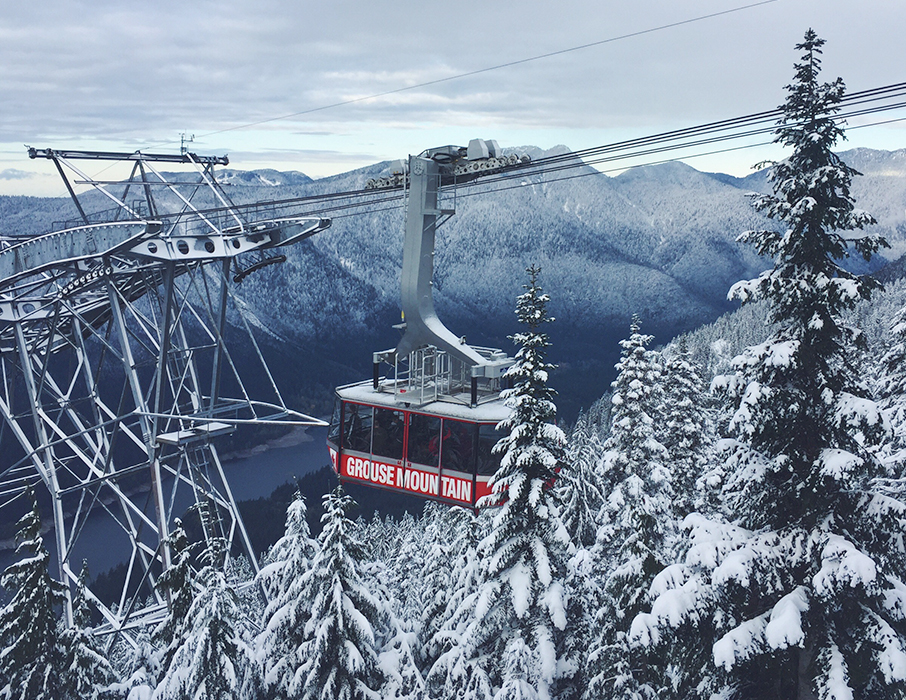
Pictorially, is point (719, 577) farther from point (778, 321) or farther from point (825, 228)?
point (825, 228)

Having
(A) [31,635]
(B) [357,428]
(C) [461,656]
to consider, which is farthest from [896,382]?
(A) [31,635]

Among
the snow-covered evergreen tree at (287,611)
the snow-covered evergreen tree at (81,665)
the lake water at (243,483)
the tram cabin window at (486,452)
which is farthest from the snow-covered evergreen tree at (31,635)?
the lake water at (243,483)

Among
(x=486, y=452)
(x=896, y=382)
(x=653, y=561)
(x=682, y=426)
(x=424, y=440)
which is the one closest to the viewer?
(x=653, y=561)

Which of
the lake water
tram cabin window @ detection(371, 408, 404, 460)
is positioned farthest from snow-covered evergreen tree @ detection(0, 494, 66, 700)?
the lake water

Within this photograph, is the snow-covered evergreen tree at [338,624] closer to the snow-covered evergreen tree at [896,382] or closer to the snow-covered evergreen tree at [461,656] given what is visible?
the snow-covered evergreen tree at [461,656]

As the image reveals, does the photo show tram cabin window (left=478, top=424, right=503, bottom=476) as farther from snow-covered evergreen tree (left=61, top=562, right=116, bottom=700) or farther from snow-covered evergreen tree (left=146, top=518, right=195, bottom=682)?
snow-covered evergreen tree (left=61, top=562, right=116, bottom=700)

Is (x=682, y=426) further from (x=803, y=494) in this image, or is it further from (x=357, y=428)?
(x=803, y=494)

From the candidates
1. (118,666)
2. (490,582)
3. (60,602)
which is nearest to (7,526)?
(118,666)
